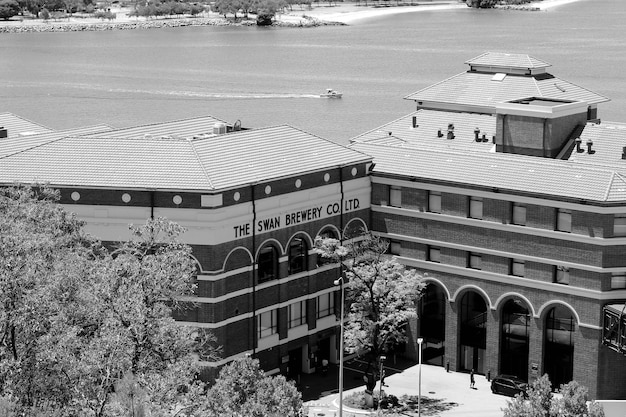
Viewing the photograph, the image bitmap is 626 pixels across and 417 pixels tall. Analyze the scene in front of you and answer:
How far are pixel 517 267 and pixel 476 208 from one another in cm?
397

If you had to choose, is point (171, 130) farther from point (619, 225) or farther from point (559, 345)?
point (619, 225)

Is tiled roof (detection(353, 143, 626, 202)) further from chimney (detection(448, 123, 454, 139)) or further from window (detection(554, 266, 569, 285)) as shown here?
chimney (detection(448, 123, 454, 139))

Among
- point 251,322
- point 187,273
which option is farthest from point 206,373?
point 187,273

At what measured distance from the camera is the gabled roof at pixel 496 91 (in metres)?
88.7

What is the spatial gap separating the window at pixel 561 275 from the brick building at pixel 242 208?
1175 cm

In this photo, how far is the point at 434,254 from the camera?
237 feet

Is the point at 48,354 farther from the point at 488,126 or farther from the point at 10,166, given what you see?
the point at 488,126

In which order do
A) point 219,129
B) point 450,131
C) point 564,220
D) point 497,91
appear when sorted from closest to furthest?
point 564,220 < point 219,129 < point 450,131 < point 497,91

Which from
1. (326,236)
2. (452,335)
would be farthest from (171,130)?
(452,335)

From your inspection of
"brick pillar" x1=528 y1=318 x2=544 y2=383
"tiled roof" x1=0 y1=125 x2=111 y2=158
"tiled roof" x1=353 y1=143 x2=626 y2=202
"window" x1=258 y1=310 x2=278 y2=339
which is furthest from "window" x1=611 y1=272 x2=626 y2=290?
"tiled roof" x1=0 y1=125 x2=111 y2=158

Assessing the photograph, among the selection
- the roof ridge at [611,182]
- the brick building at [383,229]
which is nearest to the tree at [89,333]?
the brick building at [383,229]

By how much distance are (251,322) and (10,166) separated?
15.2 m

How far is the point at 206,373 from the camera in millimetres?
64438

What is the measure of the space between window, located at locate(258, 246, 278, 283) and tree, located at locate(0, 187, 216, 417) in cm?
2168
